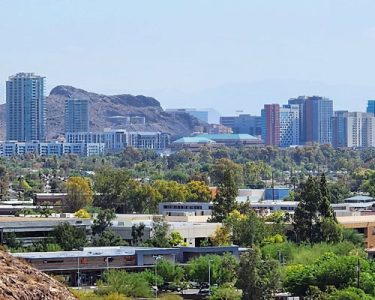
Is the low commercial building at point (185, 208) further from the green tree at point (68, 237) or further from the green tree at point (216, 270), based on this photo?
the green tree at point (216, 270)

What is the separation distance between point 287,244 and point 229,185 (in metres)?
14.3

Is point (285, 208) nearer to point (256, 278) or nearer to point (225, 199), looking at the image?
Answer: point (225, 199)

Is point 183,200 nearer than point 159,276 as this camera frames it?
No

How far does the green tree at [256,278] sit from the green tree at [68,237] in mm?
16312

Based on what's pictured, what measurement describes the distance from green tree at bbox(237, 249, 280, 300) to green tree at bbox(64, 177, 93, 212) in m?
43.7

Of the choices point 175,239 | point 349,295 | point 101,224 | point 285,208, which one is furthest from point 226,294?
point 285,208

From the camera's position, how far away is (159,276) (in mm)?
45375

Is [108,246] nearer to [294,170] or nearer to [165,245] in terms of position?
[165,245]

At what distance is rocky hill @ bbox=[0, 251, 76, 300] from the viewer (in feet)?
42.8

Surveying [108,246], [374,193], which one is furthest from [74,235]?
[374,193]

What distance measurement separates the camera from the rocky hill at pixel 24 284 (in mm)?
13039

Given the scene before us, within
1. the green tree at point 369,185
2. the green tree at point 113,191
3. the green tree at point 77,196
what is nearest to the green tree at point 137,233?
the green tree at point 113,191

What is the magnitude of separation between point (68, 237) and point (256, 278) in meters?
17.9

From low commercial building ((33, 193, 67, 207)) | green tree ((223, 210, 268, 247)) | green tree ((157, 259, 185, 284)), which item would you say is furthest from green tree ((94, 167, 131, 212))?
green tree ((157, 259, 185, 284))
